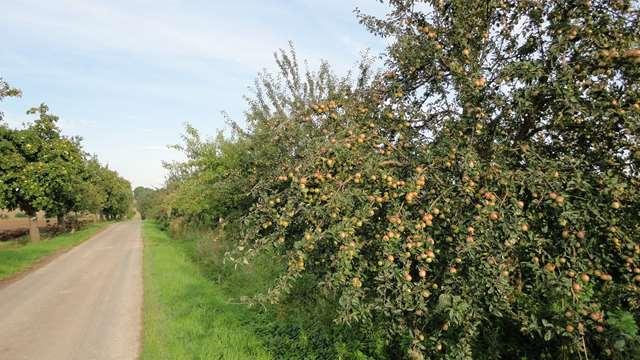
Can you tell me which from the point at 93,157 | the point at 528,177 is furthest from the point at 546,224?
the point at 93,157

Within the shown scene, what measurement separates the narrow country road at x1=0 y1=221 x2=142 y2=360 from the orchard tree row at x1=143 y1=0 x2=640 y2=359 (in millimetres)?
5255

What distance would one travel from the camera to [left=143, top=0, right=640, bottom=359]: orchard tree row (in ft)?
13.6

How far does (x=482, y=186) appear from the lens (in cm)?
441

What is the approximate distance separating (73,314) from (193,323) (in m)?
3.51

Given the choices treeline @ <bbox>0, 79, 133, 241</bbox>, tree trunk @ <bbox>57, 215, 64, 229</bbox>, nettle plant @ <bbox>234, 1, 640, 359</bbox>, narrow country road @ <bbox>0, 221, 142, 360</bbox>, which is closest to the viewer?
nettle plant @ <bbox>234, 1, 640, 359</bbox>

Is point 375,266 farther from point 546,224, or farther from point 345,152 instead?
point 546,224

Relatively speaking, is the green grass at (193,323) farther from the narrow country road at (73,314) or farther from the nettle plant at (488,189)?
the nettle plant at (488,189)

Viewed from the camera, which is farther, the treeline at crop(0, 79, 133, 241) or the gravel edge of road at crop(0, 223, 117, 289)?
the treeline at crop(0, 79, 133, 241)

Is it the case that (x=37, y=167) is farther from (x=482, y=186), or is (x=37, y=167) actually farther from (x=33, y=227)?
(x=482, y=186)

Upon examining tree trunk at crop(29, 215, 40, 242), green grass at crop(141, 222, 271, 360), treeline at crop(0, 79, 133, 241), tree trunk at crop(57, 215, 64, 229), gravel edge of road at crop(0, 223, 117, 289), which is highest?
treeline at crop(0, 79, 133, 241)

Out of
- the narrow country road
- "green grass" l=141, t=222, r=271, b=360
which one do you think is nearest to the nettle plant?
"green grass" l=141, t=222, r=271, b=360

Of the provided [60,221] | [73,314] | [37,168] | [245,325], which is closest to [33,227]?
[37,168]

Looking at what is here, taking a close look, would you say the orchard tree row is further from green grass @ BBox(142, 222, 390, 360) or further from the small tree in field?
the small tree in field

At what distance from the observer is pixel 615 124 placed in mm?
4473
